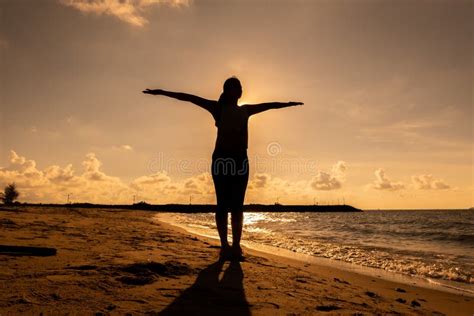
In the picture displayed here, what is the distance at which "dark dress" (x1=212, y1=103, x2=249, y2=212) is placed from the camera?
4812 millimetres

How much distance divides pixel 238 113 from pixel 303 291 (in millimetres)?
2557

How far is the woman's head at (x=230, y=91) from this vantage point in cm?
512

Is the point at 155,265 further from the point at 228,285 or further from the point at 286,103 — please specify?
the point at 286,103

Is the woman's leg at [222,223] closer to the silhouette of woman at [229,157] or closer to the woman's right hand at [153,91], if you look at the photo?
the silhouette of woman at [229,157]

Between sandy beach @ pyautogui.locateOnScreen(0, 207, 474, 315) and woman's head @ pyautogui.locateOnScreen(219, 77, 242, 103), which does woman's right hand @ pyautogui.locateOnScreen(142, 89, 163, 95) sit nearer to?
woman's head @ pyautogui.locateOnScreen(219, 77, 242, 103)

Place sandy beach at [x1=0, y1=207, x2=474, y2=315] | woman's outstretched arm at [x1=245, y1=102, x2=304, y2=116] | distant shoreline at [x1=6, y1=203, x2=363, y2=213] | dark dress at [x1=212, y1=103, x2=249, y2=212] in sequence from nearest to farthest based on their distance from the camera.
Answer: sandy beach at [x1=0, y1=207, x2=474, y2=315] < dark dress at [x1=212, y1=103, x2=249, y2=212] < woman's outstretched arm at [x1=245, y1=102, x2=304, y2=116] < distant shoreline at [x1=6, y1=203, x2=363, y2=213]

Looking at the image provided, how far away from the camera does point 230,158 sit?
4.88m

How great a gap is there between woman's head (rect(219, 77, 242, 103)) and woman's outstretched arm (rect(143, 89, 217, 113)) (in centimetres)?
20

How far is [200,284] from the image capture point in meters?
3.38

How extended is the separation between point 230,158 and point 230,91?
103 centimetres

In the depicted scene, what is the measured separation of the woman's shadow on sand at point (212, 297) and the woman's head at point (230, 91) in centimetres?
251

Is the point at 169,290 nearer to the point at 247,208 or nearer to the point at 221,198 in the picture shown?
the point at 221,198

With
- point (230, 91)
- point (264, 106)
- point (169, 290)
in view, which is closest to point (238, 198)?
point (264, 106)

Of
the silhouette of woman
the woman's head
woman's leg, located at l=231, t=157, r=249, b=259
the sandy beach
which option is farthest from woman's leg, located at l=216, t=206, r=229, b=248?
the woman's head
